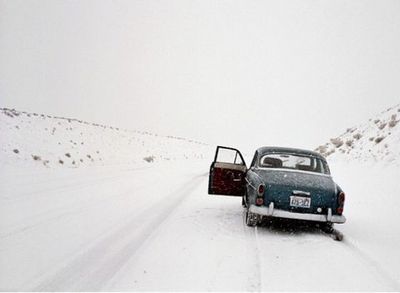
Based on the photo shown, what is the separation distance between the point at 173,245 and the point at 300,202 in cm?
246

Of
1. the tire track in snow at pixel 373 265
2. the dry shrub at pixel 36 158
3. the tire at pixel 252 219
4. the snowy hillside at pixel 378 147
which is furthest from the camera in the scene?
the dry shrub at pixel 36 158

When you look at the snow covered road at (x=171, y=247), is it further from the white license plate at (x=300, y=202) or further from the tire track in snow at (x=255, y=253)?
the white license plate at (x=300, y=202)

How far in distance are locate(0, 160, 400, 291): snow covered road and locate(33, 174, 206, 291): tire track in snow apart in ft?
0.04

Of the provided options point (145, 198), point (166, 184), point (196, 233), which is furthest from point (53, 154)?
point (196, 233)

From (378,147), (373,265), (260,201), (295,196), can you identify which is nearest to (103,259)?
(260,201)

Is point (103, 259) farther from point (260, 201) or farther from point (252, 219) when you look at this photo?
point (252, 219)

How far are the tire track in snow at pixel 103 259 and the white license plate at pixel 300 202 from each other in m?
2.55

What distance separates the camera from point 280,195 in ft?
20.1

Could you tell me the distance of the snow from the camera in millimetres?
3906

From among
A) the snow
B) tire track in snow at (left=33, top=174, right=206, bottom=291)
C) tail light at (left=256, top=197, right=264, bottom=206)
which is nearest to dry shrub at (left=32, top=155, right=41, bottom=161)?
the snow

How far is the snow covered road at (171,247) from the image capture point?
3900 millimetres

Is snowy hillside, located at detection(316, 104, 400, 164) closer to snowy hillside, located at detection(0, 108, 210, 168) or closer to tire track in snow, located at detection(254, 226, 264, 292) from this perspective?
tire track in snow, located at detection(254, 226, 264, 292)

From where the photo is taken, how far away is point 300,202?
6.09m

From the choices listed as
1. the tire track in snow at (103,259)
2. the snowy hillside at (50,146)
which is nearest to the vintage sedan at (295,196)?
the tire track in snow at (103,259)
